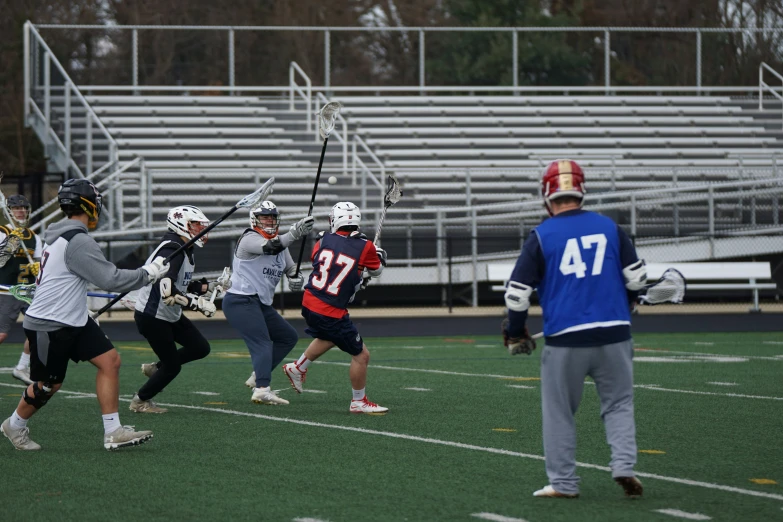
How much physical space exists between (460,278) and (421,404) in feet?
41.7

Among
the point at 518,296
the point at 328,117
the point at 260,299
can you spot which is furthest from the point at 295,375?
the point at 518,296

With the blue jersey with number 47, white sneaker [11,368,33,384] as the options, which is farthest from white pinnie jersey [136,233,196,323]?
the blue jersey with number 47

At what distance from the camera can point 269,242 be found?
10.3 metres

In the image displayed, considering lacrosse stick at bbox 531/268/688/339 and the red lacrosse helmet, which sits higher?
the red lacrosse helmet

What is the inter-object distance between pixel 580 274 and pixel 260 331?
4.82 meters

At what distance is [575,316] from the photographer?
6.19m

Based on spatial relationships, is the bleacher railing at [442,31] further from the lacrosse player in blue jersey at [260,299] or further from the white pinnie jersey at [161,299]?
the white pinnie jersey at [161,299]

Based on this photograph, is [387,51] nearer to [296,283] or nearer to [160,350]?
[296,283]

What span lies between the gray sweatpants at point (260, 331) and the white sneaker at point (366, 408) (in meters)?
0.94

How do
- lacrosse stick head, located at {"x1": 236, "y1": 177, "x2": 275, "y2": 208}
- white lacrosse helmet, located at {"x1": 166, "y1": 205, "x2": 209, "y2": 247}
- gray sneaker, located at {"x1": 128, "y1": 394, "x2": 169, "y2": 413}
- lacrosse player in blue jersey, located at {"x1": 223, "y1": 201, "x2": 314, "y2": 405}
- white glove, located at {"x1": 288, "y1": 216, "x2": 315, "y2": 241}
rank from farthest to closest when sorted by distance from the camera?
lacrosse player in blue jersey, located at {"x1": 223, "y1": 201, "x2": 314, "y2": 405}
white glove, located at {"x1": 288, "y1": 216, "x2": 315, "y2": 241}
gray sneaker, located at {"x1": 128, "y1": 394, "x2": 169, "y2": 413}
white lacrosse helmet, located at {"x1": 166, "y1": 205, "x2": 209, "y2": 247}
lacrosse stick head, located at {"x1": 236, "y1": 177, "x2": 275, "y2": 208}

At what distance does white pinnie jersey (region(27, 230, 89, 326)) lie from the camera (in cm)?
766

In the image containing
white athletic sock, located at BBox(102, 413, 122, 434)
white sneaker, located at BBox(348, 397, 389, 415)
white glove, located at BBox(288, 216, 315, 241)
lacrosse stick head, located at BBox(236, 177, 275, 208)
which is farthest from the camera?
white glove, located at BBox(288, 216, 315, 241)

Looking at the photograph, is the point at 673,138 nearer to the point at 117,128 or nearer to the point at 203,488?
the point at 117,128

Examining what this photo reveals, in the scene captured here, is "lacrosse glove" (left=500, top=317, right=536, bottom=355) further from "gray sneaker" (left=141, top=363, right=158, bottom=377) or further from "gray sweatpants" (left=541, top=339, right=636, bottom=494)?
"gray sneaker" (left=141, top=363, right=158, bottom=377)
